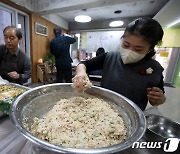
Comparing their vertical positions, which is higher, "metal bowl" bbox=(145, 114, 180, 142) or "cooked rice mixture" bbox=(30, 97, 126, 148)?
"cooked rice mixture" bbox=(30, 97, 126, 148)

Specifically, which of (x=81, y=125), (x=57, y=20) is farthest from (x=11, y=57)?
(x=57, y=20)

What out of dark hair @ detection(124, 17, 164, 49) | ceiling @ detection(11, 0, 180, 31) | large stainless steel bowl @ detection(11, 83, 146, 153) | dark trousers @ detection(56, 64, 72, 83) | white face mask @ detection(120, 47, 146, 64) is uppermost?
ceiling @ detection(11, 0, 180, 31)

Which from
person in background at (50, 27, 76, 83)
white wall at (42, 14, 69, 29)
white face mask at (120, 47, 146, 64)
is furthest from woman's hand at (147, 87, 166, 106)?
white wall at (42, 14, 69, 29)

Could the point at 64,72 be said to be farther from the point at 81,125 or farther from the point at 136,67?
the point at 81,125

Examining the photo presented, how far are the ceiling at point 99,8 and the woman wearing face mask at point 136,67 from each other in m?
2.31

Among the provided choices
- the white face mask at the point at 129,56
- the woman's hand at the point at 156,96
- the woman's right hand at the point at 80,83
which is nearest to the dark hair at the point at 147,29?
the white face mask at the point at 129,56

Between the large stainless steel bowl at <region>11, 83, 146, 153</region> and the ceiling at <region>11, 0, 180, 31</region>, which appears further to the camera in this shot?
the ceiling at <region>11, 0, 180, 31</region>

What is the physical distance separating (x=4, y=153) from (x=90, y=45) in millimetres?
6239

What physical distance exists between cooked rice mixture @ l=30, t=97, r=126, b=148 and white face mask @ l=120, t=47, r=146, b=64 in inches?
15.3

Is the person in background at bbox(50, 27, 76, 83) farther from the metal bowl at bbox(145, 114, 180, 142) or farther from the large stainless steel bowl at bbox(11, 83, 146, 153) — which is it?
the metal bowl at bbox(145, 114, 180, 142)

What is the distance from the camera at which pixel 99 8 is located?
13.7 ft

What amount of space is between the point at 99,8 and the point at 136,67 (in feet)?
12.7

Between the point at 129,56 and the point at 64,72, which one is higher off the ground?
the point at 129,56

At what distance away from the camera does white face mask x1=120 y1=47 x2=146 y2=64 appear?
36.0 inches
